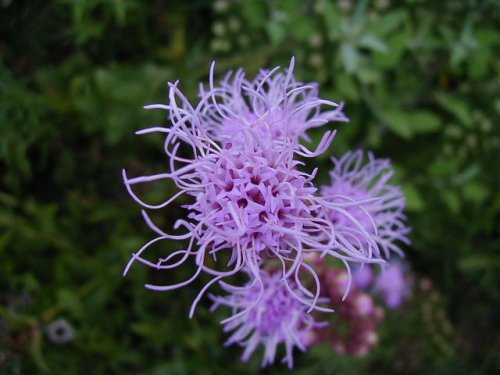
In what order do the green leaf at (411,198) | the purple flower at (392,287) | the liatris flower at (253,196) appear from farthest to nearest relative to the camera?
the purple flower at (392,287)
the green leaf at (411,198)
the liatris flower at (253,196)

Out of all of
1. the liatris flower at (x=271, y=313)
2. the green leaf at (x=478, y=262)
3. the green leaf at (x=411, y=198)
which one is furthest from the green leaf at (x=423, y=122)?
the liatris flower at (x=271, y=313)

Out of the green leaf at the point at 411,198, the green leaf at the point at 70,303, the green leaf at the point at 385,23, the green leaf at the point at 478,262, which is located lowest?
the green leaf at the point at 70,303

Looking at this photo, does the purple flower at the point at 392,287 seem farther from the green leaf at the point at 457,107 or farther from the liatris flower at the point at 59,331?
the liatris flower at the point at 59,331

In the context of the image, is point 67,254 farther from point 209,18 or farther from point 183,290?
point 209,18

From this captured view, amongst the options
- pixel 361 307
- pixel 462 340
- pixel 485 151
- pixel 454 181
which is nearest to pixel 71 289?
pixel 361 307

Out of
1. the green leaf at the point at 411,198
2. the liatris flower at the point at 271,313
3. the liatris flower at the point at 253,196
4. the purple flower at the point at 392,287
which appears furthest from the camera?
the purple flower at the point at 392,287

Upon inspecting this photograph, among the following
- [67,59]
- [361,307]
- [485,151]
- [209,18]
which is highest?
[209,18]

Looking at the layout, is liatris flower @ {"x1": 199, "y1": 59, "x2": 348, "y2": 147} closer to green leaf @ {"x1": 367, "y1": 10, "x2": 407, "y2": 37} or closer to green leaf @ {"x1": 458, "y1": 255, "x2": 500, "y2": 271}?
green leaf @ {"x1": 367, "y1": 10, "x2": 407, "y2": 37}
